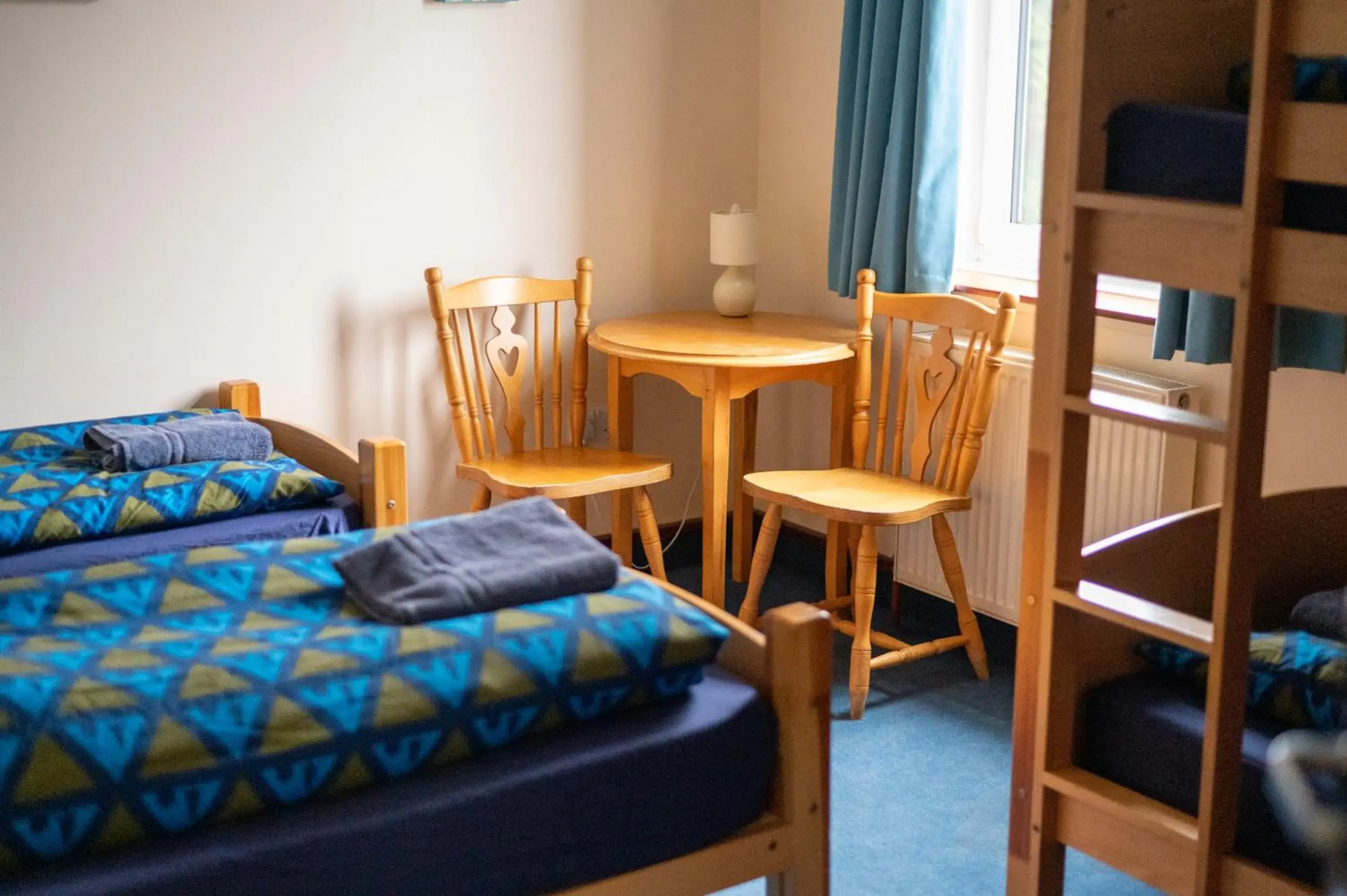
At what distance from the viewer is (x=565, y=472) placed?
3.44 m

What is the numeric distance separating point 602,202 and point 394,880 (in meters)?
2.59

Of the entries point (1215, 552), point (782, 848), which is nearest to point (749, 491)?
point (1215, 552)

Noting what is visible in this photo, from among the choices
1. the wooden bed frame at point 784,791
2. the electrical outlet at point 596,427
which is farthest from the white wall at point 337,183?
the wooden bed frame at point 784,791

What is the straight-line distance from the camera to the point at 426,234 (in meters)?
3.63

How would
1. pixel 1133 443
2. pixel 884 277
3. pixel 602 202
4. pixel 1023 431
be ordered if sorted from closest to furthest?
pixel 1133 443
pixel 1023 431
pixel 884 277
pixel 602 202

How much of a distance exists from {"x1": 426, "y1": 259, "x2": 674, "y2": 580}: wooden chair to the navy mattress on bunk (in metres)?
1.51

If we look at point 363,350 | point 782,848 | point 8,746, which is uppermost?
point 363,350

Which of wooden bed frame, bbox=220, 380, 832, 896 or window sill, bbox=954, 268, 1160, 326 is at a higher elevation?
window sill, bbox=954, 268, 1160, 326

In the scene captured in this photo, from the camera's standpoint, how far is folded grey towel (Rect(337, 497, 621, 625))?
187 cm

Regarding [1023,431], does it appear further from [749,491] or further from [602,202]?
[602,202]

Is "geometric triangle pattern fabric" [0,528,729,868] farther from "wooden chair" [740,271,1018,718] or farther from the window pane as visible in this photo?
the window pane

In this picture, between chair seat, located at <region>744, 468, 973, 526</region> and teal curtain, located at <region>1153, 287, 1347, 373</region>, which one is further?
chair seat, located at <region>744, 468, 973, 526</region>

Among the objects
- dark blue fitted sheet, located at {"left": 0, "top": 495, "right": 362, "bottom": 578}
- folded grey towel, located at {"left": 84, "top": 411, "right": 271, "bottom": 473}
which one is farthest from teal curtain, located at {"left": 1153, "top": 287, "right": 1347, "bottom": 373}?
folded grey towel, located at {"left": 84, "top": 411, "right": 271, "bottom": 473}

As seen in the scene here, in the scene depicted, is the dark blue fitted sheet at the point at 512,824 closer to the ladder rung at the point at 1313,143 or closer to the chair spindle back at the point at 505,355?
the ladder rung at the point at 1313,143
